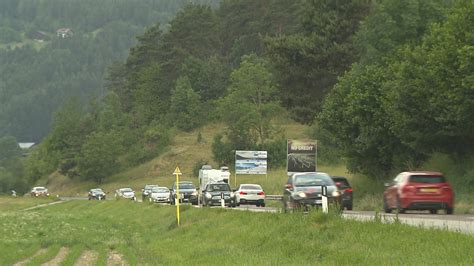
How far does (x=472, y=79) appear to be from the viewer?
1524 inches

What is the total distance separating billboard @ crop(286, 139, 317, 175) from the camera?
64188 mm

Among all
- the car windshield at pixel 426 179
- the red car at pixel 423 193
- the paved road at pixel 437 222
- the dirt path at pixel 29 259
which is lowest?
the dirt path at pixel 29 259

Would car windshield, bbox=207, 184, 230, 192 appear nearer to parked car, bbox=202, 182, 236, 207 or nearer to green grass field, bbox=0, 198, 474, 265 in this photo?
parked car, bbox=202, 182, 236, 207

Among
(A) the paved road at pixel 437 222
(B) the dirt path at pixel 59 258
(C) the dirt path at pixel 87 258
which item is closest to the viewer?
(A) the paved road at pixel 437 222

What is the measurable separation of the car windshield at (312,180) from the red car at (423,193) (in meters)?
3.27

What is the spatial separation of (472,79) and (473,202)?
220 inches

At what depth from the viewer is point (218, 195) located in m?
54.2

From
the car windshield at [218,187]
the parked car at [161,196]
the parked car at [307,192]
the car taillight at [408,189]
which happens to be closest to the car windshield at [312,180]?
the parked car at [307,192]

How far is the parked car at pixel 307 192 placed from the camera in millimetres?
31156

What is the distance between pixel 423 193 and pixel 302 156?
30.9m

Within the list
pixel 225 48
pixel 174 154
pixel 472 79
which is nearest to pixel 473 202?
pixel 472 79

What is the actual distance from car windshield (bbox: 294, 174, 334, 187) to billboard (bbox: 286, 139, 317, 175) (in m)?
31.0

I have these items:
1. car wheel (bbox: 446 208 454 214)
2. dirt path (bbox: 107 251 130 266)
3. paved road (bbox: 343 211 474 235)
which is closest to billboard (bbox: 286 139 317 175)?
car wheel (bbox: 446 208 454 214)

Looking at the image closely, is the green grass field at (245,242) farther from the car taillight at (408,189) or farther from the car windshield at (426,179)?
the car windshield at (426,179)
